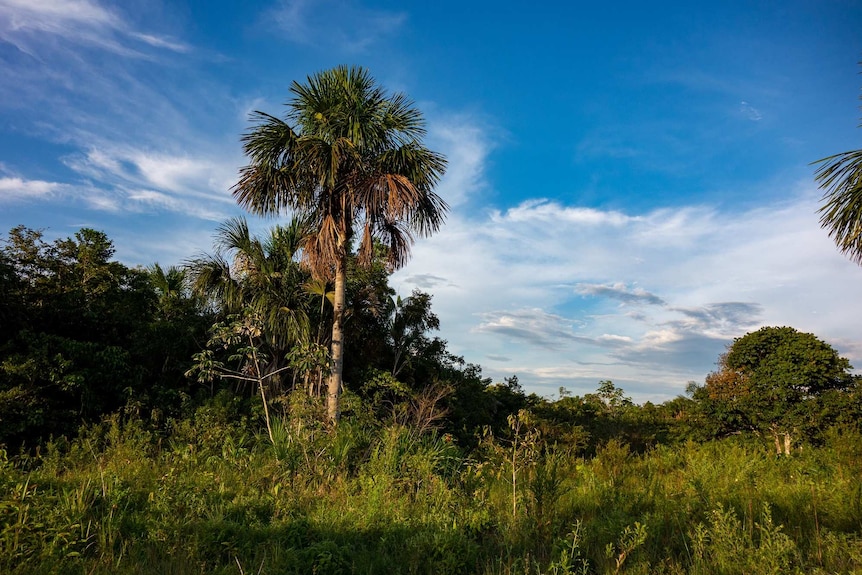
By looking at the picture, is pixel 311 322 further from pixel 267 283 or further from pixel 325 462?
pixel 325 462

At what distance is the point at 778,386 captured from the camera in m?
12.4

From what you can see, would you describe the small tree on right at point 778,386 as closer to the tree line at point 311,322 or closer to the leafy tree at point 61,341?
the tree line at point 311,322

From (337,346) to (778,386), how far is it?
10.9 meters

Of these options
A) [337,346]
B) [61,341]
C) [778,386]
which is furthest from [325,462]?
[778,386]

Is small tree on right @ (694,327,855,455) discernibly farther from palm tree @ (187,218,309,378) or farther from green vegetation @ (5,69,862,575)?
palm tree @ (187,218,309,378)

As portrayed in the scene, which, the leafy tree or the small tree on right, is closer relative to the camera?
the leafy tree

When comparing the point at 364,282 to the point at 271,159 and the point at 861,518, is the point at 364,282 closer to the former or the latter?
the point at 271,159

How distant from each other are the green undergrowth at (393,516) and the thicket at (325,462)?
0.03 m

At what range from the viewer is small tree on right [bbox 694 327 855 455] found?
11820 mm

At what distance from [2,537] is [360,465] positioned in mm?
3876

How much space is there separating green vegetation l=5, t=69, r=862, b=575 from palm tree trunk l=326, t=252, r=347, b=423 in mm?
53

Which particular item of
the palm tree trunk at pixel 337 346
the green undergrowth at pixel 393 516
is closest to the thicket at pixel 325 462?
the green undergrowth at pixel 393 516

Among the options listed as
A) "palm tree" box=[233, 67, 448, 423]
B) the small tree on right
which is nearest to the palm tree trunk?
"palm tree" box=[233, 67, 448, 423]

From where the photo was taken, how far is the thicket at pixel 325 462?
12.8 feet
